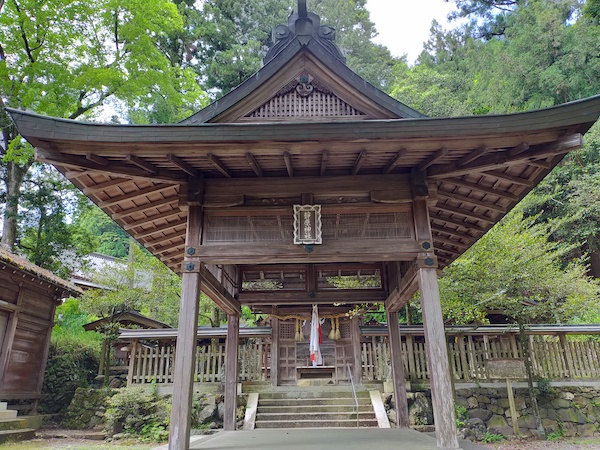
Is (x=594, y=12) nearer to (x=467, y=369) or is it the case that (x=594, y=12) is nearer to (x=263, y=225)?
(x=467, y=369)

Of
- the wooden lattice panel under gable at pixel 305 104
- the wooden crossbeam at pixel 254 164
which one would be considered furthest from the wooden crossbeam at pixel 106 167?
the wooden lattice panel under gable at pixel 305 104

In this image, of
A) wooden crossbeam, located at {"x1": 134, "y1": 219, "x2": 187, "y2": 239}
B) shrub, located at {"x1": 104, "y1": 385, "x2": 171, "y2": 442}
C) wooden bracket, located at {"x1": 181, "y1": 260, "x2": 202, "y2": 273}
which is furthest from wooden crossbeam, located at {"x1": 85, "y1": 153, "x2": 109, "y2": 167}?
shrub, located at {"x1": 104, "y1": 385, "x2": 171, "y2": 442}

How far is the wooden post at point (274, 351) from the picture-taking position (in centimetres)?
1356

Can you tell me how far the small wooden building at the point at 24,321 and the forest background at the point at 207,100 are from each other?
82.8 inches

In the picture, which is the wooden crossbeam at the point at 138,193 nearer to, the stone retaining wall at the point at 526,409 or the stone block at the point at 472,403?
the stone retaining wall at the point at 526,409

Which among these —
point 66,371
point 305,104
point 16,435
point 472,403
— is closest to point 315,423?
point 472,403

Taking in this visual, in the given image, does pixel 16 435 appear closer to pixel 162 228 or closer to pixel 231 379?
pixel 231 379

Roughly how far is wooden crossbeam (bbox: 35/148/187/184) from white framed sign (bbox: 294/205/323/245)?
178 centimetres

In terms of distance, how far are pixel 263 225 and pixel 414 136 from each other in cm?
243

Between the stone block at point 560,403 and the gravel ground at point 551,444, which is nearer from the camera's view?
the gravel ground at point 551,444

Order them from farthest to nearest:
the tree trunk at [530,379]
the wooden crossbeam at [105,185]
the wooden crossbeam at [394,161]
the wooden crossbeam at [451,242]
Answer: the tree trunk at [530,379] < the wooden crossbeam at [451,242] < the wooden crossbeam at [105,185] < the wooden crossbeam at [394,161]

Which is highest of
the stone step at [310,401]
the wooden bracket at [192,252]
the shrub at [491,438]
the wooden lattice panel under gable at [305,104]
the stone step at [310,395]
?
the wooden lattice panel under gable at [305,104]

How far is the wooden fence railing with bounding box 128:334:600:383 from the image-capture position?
1363 cm

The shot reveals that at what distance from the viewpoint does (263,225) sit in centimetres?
607
